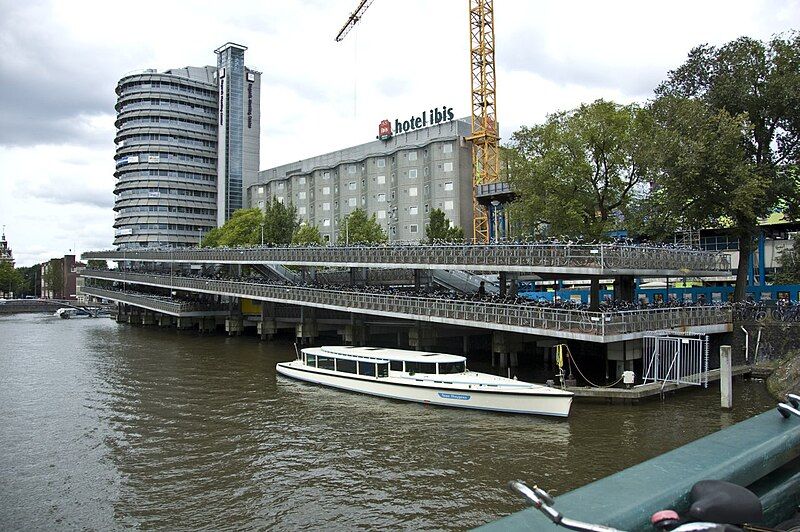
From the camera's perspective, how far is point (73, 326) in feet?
288

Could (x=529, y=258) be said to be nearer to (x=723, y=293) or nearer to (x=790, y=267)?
(x=723, y=293)

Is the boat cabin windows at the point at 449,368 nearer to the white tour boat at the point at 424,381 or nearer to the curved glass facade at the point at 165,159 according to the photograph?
the white tour boat at the point at 424,381

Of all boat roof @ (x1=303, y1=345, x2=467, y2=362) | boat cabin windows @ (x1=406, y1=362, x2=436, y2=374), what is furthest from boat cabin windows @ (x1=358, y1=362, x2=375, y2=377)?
boat cabin windows @ (x1=406, y1=362, x2=436, y2=374)

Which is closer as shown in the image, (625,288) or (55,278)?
(625,288)

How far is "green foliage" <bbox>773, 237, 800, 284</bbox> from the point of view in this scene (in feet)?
183

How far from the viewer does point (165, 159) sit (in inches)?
5797

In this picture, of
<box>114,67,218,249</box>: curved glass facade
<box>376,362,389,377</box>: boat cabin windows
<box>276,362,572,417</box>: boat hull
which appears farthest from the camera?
<box>114,67,218,249</box>: curved glass facade

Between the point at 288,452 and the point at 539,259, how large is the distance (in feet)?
56.5

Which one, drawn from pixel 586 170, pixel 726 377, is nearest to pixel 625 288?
pixel 586 170

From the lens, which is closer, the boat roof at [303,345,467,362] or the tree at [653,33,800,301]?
the boat roof at [303,345,467,362]

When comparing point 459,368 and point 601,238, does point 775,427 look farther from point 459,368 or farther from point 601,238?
point 601,238

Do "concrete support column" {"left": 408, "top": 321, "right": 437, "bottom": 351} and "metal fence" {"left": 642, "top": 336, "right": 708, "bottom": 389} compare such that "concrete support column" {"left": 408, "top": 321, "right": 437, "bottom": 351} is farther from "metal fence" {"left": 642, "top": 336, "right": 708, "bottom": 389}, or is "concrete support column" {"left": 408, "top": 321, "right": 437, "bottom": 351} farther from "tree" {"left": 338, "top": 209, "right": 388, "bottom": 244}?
"tree" {"left": 338, "top": 209, "right": 388, "bottom": 244}

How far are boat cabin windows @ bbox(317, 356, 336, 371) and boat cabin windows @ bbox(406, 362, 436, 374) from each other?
5.52 metres

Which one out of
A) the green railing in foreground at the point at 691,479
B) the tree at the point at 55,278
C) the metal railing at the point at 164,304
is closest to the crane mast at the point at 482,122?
the metal railing at the point at 164,304
